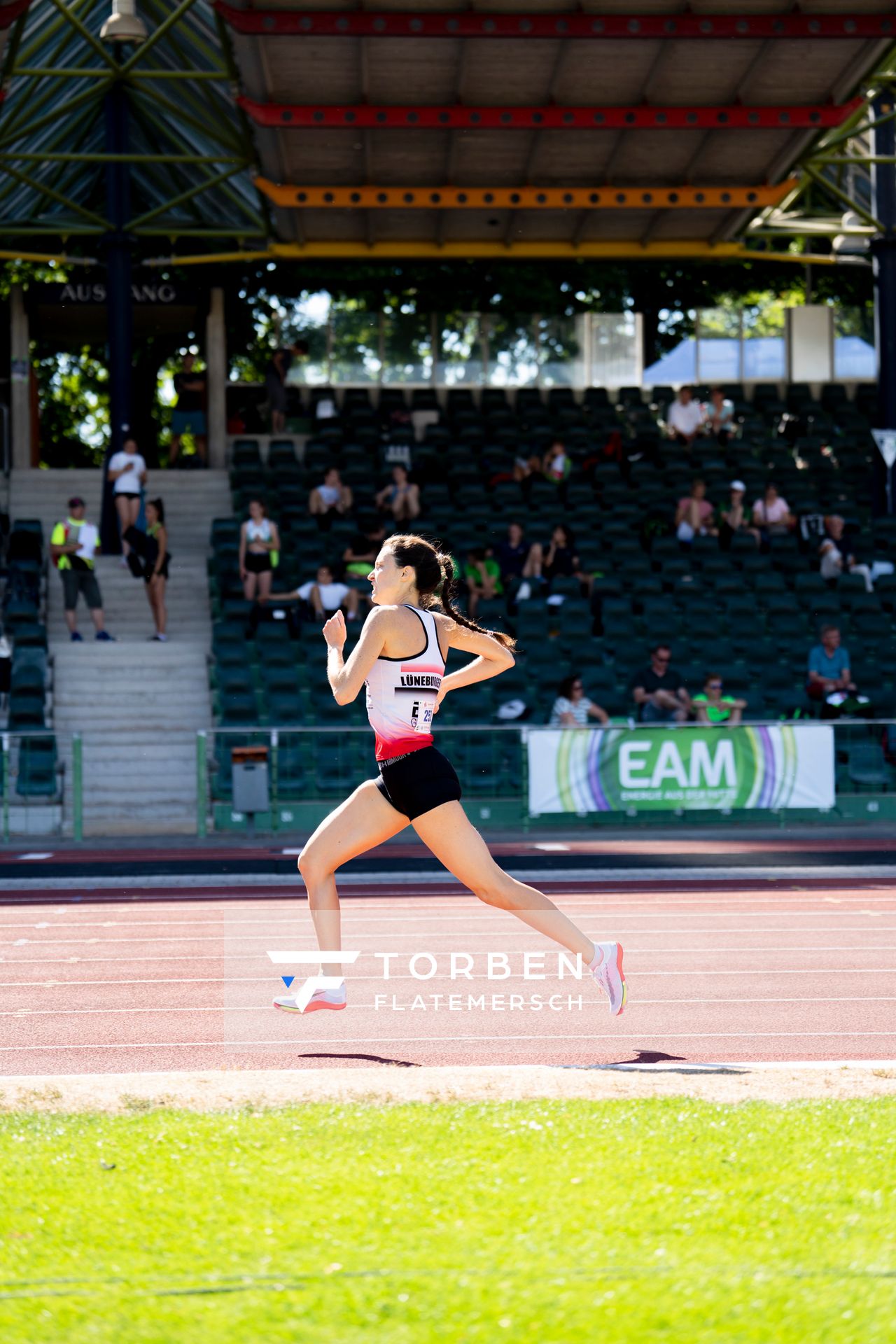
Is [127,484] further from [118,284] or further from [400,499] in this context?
[118,284]

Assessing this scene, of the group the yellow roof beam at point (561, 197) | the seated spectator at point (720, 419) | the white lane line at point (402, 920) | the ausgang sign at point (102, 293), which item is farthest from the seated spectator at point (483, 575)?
the ausgang sign at point (102, 293)

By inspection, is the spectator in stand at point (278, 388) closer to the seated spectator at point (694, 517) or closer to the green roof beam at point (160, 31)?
the green roof beam at point (160, 31)

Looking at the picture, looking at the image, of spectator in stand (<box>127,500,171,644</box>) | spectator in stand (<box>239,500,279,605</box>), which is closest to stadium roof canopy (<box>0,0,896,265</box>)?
spectator in stand (<box>239,500,279,605</box>)

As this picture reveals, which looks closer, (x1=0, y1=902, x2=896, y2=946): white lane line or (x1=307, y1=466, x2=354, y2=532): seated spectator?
(x1=0, y1=902, x2=896, y2=946): white lane line

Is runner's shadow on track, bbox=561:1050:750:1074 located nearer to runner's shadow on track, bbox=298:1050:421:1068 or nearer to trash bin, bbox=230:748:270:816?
runner's shadow on track, bbox=298:1050:421:1068

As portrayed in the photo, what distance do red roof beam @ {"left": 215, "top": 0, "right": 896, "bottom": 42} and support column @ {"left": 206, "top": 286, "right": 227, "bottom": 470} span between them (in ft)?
41.4

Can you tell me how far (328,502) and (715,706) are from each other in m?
8.88

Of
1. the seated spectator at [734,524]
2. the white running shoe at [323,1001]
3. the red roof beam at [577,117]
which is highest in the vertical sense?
the red roof beam at [577,117]

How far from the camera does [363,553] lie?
24.7m

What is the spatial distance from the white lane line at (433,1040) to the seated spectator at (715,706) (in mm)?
12066

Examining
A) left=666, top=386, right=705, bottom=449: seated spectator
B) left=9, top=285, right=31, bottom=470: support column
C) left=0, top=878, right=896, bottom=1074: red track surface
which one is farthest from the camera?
left=9, top=285, right=31, bottom=470: support column

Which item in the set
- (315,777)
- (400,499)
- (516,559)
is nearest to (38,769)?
(315,777)

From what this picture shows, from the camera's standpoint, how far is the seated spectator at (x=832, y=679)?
2173 centimetres

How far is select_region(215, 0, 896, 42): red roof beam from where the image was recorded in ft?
72.0
